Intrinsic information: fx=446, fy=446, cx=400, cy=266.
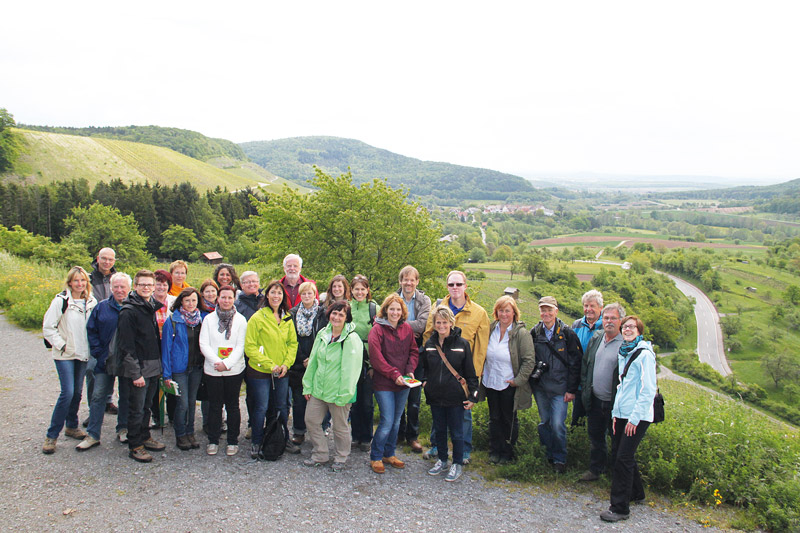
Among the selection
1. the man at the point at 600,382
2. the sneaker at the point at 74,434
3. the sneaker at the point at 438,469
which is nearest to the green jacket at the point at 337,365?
the sneaker at the point at 438,469

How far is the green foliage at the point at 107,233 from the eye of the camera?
4116 centimetres

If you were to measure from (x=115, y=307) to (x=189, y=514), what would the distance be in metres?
2.67

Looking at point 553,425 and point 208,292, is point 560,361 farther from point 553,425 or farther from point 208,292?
point 208,292

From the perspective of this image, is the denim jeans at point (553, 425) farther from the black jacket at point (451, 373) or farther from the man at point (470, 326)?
the black jacket at point (451, 373)

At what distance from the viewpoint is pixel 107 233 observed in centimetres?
4091

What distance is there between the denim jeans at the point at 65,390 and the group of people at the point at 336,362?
0.05 feet

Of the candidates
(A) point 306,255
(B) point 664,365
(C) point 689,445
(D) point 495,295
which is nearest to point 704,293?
(B) point 664,365

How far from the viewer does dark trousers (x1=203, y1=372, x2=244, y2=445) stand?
5508mm

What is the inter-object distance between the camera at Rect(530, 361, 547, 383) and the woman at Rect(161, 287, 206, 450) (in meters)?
4.19

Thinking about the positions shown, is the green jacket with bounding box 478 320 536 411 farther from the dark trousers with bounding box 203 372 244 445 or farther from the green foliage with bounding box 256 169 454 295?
the green foliage with bounding box 256 169 454 295

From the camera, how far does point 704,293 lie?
100250 millimetres

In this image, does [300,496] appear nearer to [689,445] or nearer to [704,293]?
[689,445]

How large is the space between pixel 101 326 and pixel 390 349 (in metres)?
3.61

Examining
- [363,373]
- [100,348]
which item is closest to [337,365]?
[363,373]
